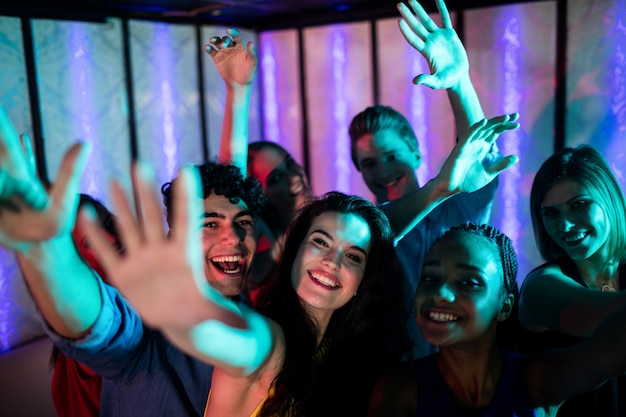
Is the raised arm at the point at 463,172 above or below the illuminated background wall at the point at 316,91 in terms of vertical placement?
below

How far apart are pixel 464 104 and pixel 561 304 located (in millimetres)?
947

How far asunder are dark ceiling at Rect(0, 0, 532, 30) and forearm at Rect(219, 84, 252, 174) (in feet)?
5.84

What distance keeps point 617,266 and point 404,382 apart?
3.41 feet

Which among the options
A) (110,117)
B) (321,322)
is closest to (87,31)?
(110,117)

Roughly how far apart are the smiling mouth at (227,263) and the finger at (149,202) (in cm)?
83

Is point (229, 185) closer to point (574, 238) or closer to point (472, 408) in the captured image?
point (472, 408)

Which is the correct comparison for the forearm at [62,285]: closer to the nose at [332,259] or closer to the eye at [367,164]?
the nose at [332,259]

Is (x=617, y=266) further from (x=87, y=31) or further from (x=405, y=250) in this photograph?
(x=87, y=31)

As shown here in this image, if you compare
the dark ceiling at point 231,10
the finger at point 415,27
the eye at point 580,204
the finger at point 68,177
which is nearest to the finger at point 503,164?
the eye at point 580,204

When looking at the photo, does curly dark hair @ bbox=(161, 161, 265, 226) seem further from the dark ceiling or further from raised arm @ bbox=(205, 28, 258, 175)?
the dark ceiling

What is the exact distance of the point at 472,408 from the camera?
51.9 inches

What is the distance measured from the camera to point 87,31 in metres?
3.42

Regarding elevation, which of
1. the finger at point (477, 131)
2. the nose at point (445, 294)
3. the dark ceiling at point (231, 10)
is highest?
the dark ceiling at point (231, 10)

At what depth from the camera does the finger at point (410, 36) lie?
1871 mm
